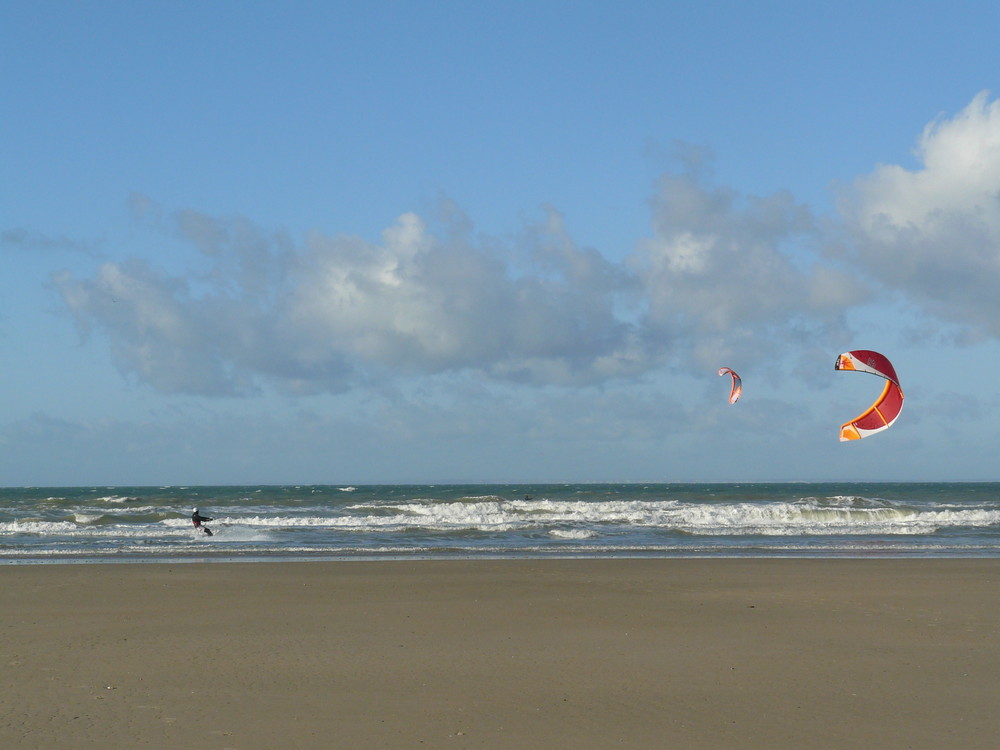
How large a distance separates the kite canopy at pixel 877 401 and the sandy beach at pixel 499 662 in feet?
7.55

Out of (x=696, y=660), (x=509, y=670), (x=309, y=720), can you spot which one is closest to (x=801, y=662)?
(x=696, y=660)

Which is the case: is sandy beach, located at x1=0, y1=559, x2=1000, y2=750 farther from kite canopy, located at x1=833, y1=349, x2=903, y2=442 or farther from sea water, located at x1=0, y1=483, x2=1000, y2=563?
sea water, located at x1=0, y1=483, x2=1000, y2=563

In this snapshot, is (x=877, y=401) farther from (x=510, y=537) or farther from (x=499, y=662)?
(x=510, y=537)

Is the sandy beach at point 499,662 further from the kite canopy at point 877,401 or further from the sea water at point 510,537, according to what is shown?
the sea water at point 510,537

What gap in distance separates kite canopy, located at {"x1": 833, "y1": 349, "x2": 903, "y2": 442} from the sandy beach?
2301mm

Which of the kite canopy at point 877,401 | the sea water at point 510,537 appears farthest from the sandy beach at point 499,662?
the sea water at point 510,537

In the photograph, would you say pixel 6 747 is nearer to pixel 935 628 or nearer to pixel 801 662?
pixel 801 662

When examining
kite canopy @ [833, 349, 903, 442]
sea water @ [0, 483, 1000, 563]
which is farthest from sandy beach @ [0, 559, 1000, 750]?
sea water @ [0, 483, 1000, 563]

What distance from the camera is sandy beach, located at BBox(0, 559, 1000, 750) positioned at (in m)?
6.00

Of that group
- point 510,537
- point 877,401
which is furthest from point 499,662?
point 510,537

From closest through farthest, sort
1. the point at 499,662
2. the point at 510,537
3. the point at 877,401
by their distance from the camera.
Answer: the point at 499,662
the point at 877,401
the point at 510,537

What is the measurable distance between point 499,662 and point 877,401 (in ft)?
26.6

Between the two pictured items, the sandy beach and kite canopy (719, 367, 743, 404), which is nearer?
the sandy beach

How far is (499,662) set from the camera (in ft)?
26.6
